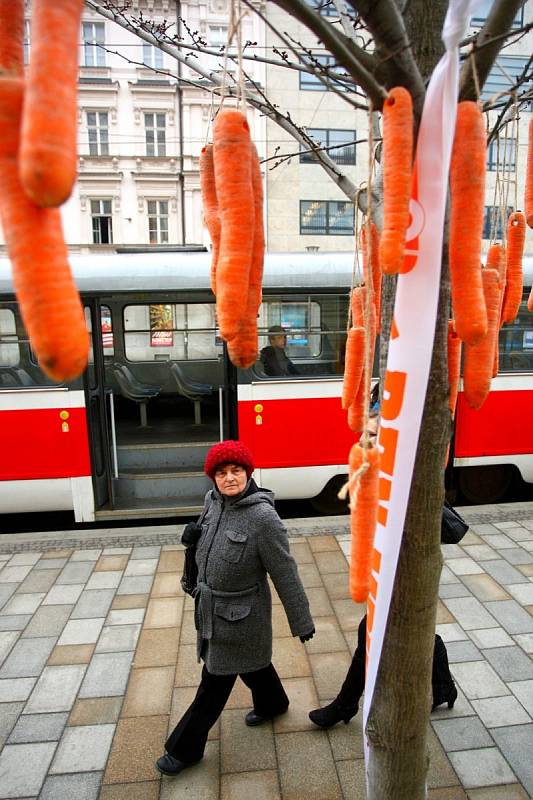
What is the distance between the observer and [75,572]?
206 inches

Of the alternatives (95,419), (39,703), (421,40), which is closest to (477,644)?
(39,703)

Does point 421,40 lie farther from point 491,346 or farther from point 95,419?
point 95,419

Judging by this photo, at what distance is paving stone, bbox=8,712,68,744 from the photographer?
10.6 feet

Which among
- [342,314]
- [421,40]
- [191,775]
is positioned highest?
[421,40]

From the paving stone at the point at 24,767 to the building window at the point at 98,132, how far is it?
2662 cm

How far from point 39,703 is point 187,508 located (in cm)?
289

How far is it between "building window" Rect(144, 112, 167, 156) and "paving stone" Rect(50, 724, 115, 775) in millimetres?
26455

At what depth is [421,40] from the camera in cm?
183

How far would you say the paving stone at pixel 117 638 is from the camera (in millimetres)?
4074

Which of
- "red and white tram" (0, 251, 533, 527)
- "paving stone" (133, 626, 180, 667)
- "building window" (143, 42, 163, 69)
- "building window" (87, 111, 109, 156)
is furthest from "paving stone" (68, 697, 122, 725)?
"building window" (143, 42, 163, 69)

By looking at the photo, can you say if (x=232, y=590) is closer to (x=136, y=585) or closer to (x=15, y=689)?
(x=15, y=689)

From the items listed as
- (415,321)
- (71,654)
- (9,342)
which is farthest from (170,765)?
(9,342)

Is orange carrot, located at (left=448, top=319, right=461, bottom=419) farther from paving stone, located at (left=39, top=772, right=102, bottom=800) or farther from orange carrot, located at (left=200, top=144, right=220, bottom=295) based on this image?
paving stone, located at (left=39, top=772, right=102, bottom=800)

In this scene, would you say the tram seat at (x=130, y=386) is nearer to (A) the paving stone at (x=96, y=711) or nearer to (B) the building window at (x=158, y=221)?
(A) the paving stone at (x=96, y=711)
